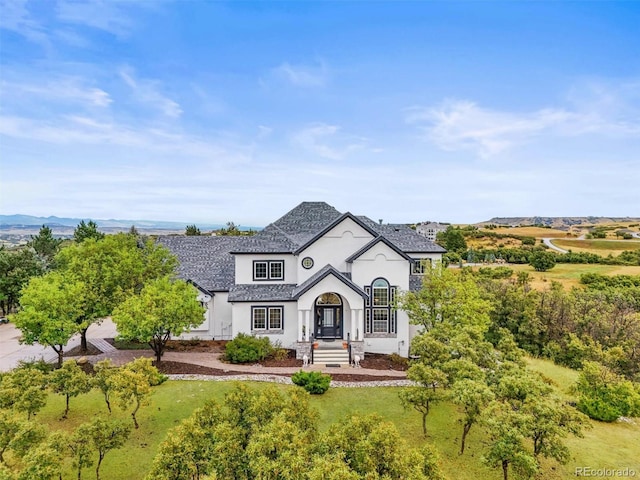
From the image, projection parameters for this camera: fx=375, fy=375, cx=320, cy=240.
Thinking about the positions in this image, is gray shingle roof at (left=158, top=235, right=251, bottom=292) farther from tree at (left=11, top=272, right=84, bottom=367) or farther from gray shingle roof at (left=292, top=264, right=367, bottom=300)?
tree at (left=11, top=272, right=84, bottom=367)

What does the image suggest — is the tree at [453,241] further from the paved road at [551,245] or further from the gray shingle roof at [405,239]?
the gray shingle roof at [405,239]

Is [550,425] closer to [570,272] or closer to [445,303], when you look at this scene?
[445,303]

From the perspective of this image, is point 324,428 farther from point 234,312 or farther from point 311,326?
point 234,312

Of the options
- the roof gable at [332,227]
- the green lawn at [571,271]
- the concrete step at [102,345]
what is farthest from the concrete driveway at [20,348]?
the green lawn at [571,271]

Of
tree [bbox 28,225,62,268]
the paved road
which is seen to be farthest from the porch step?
the paved road

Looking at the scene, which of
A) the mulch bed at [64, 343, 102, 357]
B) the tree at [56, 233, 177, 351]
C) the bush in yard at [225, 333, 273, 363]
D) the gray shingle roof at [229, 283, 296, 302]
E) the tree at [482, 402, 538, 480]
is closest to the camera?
the tree at [482, 402, 538, 480]

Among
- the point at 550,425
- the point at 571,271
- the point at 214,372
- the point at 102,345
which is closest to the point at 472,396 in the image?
the point at 550,425
